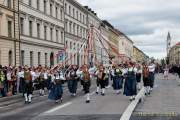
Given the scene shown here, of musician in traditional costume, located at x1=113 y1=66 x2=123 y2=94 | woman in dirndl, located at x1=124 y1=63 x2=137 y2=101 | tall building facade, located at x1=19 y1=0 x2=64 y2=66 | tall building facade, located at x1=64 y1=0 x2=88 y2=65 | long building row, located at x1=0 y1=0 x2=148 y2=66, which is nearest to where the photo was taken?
woman in dirndl, located at x1=124 y1=63 x2=137 y2=101

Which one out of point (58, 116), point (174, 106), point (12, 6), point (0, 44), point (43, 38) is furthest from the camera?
point (43, 38)

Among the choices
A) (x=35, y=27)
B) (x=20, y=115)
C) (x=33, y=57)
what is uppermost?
(x=35, y=27)

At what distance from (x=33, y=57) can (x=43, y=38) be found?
518cm

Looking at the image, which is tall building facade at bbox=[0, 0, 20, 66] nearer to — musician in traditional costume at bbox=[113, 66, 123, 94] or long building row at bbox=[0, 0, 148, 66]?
long building row at bbox=[0, 0, 148, 66]

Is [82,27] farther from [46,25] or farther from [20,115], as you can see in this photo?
[20,115]

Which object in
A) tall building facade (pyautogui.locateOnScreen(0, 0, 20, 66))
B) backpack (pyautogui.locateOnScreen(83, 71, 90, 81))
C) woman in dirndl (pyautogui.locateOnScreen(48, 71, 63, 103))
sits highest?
tall building facade (pyautogui.locateOnScreen(0, 0, 20, 66))

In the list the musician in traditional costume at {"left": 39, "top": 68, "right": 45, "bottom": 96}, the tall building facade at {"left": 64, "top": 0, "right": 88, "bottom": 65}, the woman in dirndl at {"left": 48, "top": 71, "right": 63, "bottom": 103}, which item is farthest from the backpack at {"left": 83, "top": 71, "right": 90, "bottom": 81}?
the tall building facade at {"left": 64, "top": 0, "right": 88, "bottom": 65}

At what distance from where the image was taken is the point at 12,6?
143ft

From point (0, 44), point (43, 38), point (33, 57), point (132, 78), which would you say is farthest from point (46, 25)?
point (132, 78)

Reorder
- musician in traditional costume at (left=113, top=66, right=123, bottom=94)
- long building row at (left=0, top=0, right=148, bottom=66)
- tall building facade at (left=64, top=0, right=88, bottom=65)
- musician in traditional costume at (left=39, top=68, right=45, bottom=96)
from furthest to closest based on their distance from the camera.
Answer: tall building facade at (left=64, top=0, right=88, bottom=65)
long building row at (left=0, top=0, right=148, bottom=66)
musician in traditional costume at (left=39, top=68, right=45, bottom=96)
musician in traditional costume at (left=113, top=66, right=123, bottom=94)

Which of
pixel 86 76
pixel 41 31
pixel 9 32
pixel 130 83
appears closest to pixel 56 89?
pixel 86 76

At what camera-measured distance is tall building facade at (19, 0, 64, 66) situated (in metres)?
47.4

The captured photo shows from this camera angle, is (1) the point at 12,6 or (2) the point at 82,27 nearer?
(1) the point at 12,6

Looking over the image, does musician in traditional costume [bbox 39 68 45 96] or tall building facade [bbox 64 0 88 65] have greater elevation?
tall building facade [bbox 64 0 88 65]
